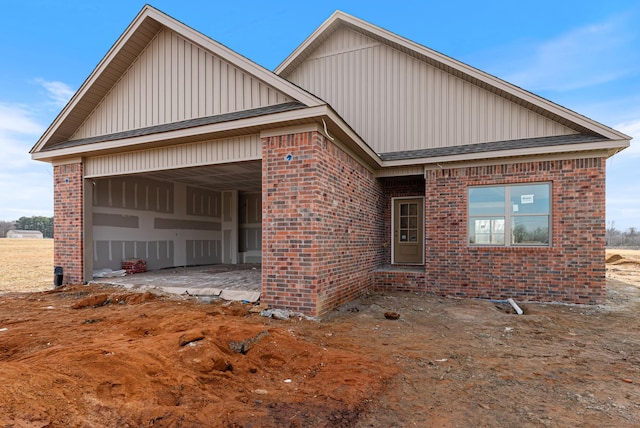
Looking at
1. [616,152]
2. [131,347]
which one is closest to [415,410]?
[131,347]

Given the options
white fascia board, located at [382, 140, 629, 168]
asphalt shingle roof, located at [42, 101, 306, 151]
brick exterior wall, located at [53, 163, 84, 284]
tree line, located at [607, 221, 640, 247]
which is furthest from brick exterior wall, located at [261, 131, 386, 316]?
tree line, located at [607, 221, 640, 247]

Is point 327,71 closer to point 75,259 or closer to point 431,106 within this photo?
point 431,106

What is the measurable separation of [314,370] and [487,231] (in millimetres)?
6427

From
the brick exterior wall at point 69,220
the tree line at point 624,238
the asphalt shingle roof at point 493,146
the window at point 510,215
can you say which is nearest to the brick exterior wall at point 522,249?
the window at point 510,215

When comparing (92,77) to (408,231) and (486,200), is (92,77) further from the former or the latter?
(486,200)

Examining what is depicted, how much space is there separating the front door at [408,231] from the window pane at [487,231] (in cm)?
173

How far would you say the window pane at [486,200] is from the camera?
27.8ft

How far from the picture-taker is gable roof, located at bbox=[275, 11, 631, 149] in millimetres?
7605

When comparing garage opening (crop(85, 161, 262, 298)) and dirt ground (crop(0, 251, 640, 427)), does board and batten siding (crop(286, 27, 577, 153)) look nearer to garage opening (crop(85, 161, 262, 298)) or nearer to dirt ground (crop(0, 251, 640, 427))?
garage opening (crop(85, 161, 262, 298))

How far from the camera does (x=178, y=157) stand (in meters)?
7.75

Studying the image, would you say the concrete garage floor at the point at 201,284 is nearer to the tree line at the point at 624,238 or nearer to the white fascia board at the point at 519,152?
the white fascia board at the point at 519,152

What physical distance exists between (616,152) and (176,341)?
9748 millimetres

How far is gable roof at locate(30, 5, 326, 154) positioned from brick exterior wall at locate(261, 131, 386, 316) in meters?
1.02

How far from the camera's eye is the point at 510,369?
13.5 ft
